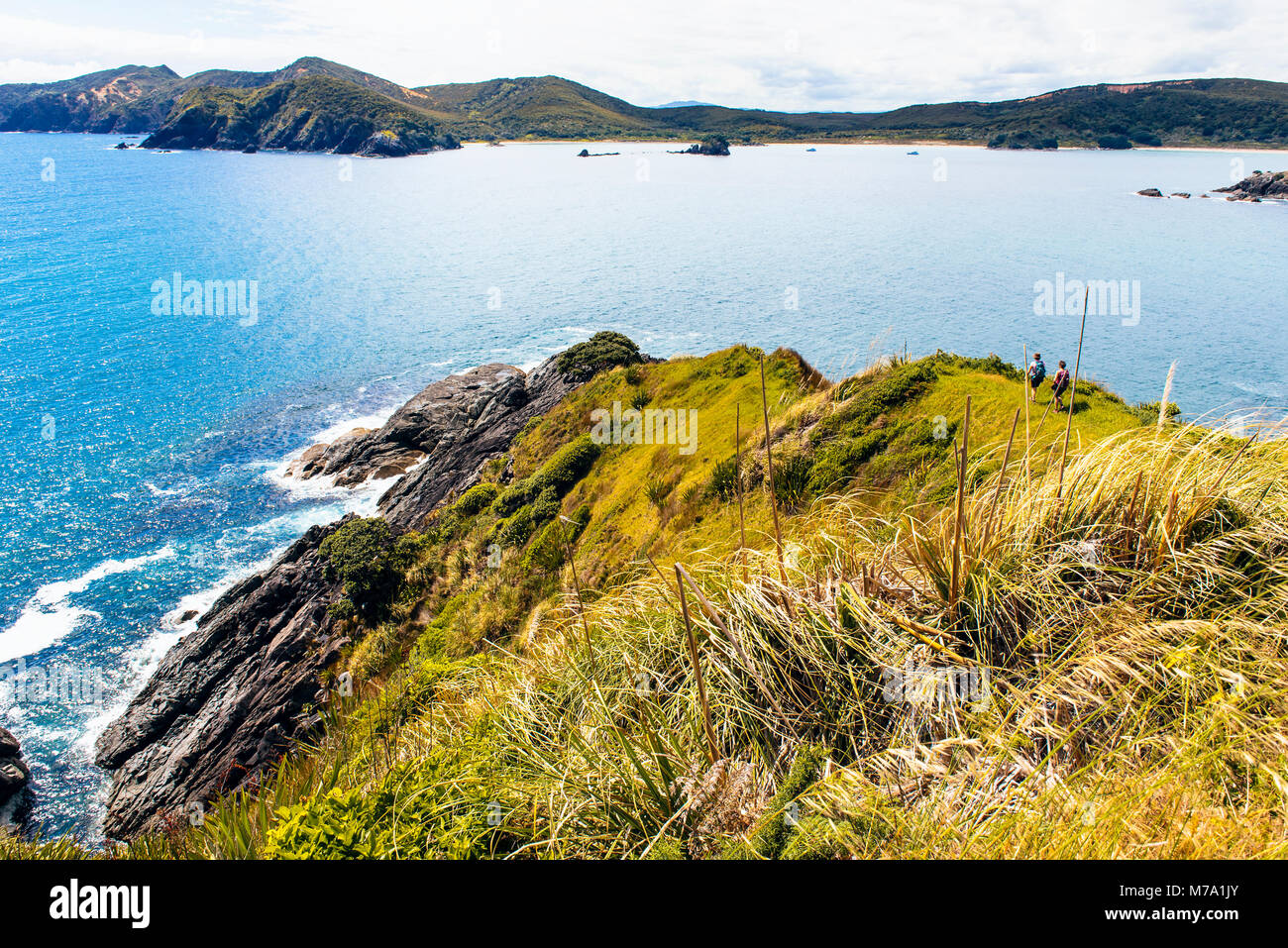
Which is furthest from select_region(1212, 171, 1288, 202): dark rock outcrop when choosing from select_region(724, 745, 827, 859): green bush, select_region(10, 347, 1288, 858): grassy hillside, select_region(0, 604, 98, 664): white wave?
select_region(0, 604, 98, 664): white wave

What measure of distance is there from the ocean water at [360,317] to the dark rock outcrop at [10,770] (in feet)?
2.05

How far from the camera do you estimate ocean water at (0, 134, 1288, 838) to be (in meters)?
28.8

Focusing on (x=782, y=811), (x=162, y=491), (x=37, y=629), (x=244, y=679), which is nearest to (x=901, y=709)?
(x=782, y=811)

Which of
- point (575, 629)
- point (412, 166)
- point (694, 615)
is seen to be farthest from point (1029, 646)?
point (412, 166)

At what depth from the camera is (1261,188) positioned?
10300 centimetres

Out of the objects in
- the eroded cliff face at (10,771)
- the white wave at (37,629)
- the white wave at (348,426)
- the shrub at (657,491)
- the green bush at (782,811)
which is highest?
the green bush at (782,811)

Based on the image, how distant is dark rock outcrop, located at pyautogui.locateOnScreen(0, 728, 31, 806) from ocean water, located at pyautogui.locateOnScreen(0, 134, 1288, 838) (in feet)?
2.05

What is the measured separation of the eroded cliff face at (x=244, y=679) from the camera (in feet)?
61.8

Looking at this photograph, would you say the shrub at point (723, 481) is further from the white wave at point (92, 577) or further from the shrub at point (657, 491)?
the white wave at point (92, 577)

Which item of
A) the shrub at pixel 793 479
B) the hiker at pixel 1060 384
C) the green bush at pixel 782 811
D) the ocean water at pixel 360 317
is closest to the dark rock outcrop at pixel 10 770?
the ocean water at pixel 360 317

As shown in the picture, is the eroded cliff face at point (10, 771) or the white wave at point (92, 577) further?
the white wave at point (92, 577)

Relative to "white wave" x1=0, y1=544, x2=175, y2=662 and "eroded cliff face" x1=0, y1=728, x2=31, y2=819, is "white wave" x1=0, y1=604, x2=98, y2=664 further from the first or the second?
"eroded cliff face" x1=0, y1=728, x2=31, y2=819

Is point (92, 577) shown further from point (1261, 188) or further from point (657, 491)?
point (1261, 188)

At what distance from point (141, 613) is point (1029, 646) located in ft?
107
